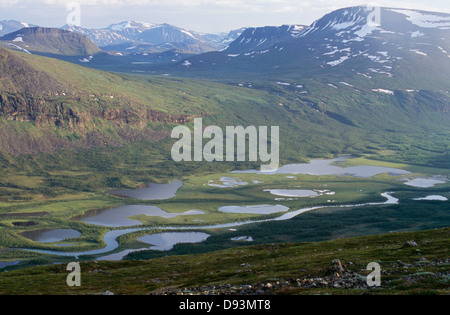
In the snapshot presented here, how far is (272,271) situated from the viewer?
60.3 meters

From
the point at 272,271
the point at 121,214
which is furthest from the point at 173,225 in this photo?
the point at 272,271

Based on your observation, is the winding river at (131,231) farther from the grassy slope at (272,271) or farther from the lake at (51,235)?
the grassy slope at (272,271)

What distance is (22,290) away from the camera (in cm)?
6775

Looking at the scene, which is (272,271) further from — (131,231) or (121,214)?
(121,214)

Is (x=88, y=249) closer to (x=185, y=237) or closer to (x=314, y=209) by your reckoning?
(x=185, y=237)

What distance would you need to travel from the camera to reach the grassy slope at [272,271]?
4559 cm

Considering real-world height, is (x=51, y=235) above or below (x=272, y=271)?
below

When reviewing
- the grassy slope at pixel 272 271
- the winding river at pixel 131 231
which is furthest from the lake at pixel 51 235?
the grassy slope at pixel 272 271

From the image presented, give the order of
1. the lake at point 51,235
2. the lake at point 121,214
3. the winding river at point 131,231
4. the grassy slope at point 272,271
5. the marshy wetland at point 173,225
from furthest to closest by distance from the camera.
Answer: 1. the lake at point 121,214
2. the lake at point 51,235
3. the marshy wetland at point 173,225
4. the winding river at point 131,231
5. the grassy slope at point 272,271

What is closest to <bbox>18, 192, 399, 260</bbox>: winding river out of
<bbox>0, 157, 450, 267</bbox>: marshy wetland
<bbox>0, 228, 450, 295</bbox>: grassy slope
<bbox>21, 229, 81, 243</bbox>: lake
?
<bbox>0, 157, 450, 267</bbox>: marshy wetland

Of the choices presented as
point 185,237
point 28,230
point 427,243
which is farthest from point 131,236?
point 427,243

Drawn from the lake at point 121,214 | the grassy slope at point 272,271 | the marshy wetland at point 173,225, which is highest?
the grassy slope at point 272,271

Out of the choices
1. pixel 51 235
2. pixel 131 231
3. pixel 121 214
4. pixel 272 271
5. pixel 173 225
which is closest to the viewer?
pixel 272 271
